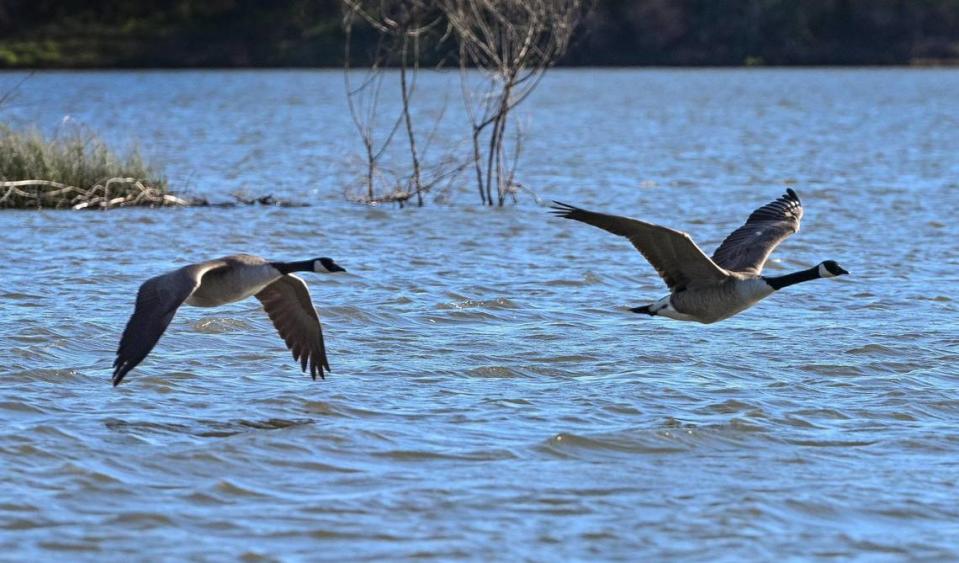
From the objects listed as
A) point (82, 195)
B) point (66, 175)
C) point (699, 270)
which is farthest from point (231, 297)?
point (66, 175)

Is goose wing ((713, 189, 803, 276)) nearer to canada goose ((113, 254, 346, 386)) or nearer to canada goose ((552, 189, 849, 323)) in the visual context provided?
canada goose ((552, 189, 849, 323))

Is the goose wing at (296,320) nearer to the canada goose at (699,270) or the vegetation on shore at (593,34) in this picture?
the canada goose at (699,270)

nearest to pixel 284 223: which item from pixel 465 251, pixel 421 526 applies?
pixel 465 251

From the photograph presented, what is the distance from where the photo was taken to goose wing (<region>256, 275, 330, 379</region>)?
927 cm

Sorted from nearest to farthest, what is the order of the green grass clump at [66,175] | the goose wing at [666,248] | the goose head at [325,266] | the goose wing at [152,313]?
the goose wing at [152,313]
the goose wing at [666,248]
the goose head at [325,266]
the green grass clump at [66,175]

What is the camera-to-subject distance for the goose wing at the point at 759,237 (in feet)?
32.3

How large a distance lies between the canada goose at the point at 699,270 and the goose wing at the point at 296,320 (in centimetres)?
172

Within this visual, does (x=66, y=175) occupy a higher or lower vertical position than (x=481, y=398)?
higher

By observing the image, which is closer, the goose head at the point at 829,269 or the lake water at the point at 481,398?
the lake water at the point at 481,398

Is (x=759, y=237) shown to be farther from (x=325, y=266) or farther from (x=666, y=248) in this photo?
(x=325, y=266)

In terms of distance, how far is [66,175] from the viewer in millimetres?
18312

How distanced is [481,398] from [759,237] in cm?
246

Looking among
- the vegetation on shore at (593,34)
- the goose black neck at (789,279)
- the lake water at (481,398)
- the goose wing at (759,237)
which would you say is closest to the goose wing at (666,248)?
the goose black neck at (789,279)

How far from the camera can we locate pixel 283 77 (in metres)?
83.2
